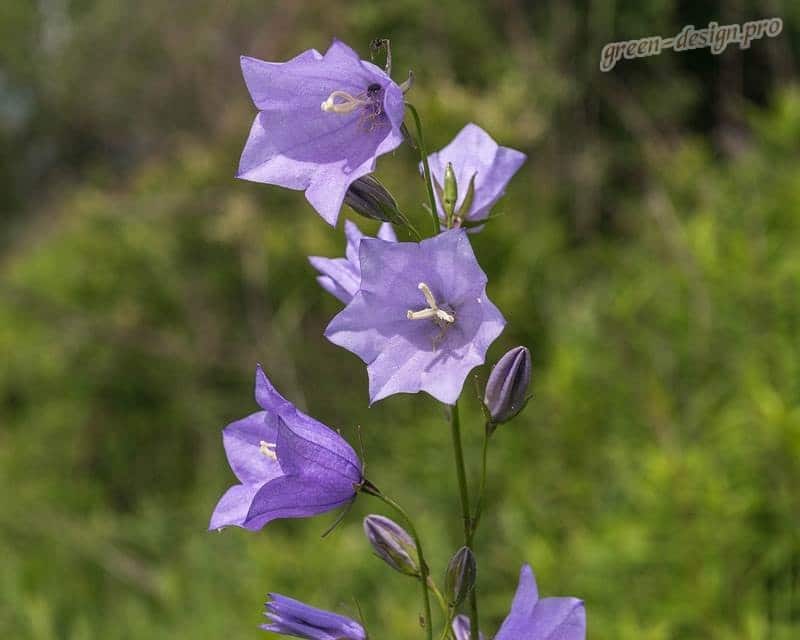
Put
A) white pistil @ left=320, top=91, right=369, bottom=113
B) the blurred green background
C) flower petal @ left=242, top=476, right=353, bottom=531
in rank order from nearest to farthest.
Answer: flower petal @ left=242, top=476, right=353, bottom=531
white pistil @ left=320, top=91, right=369, bottom=113
the blurred green background

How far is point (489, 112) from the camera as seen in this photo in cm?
448

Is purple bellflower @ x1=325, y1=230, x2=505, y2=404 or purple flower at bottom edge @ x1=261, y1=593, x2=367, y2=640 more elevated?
purple bellflower @ x1=325, y1=230, x2=505, y2=404

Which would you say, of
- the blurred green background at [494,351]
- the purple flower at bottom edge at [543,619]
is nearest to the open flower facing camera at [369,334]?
the purple flower at bottom edge at [543,619]

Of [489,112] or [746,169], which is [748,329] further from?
[489,112]

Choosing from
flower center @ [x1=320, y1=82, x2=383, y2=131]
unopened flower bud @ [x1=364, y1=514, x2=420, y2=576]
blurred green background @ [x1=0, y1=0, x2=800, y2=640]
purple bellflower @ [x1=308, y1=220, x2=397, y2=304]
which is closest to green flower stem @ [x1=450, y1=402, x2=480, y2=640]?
unopened flower bud @ [x1=364, y1=514, x2=420, y2=576]

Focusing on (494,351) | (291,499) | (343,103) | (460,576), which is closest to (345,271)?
(343,103)

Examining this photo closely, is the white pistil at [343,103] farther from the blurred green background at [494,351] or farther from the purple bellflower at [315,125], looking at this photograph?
the blurred green background at [494,351]

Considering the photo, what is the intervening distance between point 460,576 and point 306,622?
215 mm

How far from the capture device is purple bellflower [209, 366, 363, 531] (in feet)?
3.34

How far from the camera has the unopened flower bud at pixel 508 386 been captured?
1.08 meters

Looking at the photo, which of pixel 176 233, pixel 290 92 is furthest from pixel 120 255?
pixel 290 92

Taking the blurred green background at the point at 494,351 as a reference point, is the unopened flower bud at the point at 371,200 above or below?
above

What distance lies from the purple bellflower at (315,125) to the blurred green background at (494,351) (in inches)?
69.6

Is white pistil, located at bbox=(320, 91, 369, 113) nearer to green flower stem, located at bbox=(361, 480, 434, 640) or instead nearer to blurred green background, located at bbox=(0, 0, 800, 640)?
green flower stem, located at bbox=(361, 480, 434, 640)
